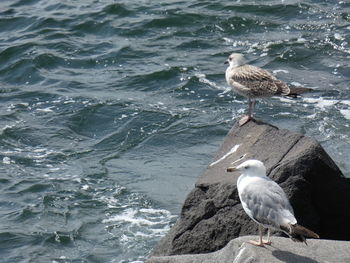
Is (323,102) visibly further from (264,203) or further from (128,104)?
(264,203)

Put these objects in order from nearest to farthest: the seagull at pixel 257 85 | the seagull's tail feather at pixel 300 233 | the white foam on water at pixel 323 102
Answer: the seagull's tail feather at pixel 300 233, the seagull at pixel 257 85, the white foam on water at pixel 323 102

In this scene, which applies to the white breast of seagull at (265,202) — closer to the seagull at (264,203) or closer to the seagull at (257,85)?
the seagull at (264,203)

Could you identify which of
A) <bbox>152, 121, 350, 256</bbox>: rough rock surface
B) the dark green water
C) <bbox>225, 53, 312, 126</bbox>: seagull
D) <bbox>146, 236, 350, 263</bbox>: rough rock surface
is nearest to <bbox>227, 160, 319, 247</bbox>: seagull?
<bbox>146, 236, 350, 263</bbox>: rough rock surface

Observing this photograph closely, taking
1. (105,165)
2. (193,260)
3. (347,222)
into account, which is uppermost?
(193,260)

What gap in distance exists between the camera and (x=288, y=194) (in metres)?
7.31

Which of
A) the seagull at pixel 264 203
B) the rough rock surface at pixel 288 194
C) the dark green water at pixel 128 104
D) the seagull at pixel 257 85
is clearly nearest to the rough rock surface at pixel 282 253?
the seagull at pixel 264 203

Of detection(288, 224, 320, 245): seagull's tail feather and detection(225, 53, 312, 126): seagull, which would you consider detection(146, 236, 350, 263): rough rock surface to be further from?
detection(225, 53, 312, 126): seagull

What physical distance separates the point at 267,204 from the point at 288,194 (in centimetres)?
97

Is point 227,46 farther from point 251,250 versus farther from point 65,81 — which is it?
point 251,250

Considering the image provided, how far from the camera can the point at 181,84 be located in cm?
1416

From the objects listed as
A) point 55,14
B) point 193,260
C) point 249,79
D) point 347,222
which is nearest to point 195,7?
point 55,14

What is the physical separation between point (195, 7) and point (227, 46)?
2.36 m

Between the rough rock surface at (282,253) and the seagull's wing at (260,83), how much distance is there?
2.74m

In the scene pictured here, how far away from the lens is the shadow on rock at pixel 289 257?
601 cm
